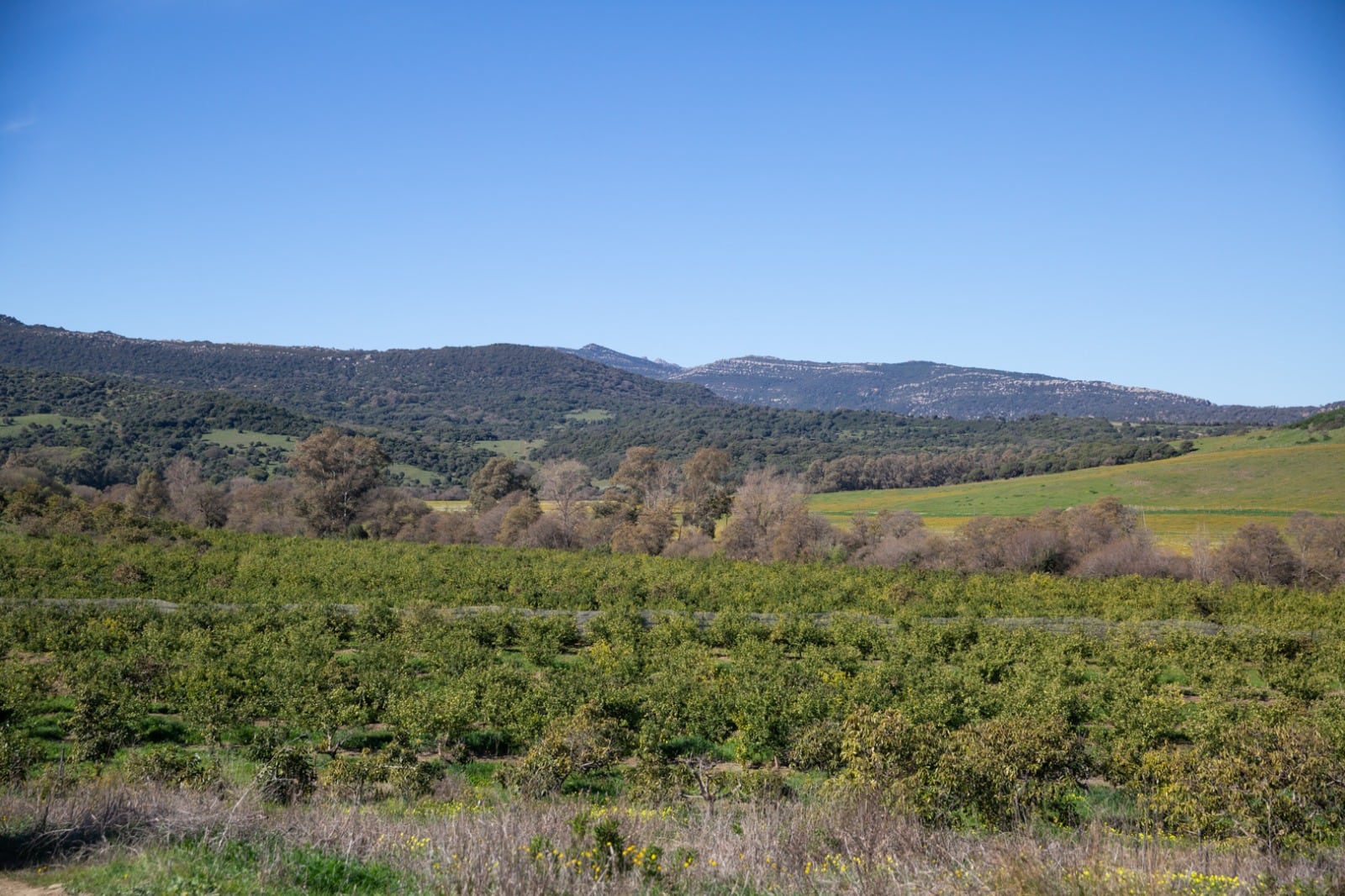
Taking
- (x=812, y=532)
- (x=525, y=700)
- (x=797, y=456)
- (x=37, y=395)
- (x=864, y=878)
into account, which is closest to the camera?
(x=864, y=878)

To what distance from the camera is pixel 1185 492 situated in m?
79.6

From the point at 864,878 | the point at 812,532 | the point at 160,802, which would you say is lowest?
the point at 812,532

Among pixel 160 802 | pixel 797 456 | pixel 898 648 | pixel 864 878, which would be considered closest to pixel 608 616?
pixel 898 648

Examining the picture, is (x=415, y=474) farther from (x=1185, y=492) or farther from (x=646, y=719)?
(x=646, y=719)

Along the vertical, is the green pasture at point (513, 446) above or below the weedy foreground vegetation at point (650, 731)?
below

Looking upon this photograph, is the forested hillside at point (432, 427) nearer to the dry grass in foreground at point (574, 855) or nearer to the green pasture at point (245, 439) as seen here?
the green pasture at point (245, 439)

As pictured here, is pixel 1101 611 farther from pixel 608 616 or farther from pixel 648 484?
pixel 648 484

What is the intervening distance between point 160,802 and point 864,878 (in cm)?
820

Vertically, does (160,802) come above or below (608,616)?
above

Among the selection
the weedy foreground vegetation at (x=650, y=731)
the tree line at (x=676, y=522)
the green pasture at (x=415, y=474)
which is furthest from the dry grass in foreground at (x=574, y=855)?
the green pasture at (x=415, y=474)

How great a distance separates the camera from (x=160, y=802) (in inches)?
399

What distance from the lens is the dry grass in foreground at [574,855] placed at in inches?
301

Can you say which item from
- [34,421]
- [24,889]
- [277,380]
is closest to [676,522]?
[24,889]

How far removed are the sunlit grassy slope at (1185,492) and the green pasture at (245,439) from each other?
220 feet
